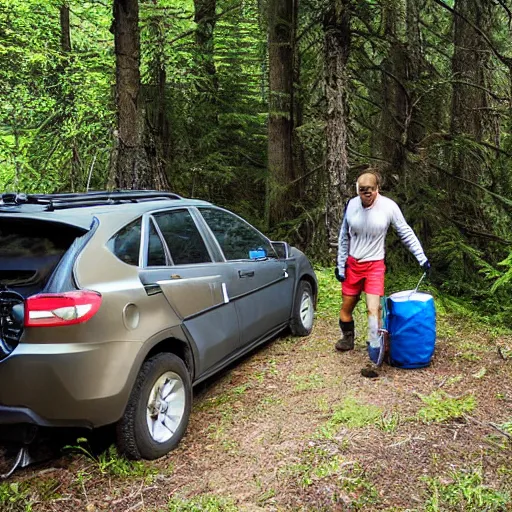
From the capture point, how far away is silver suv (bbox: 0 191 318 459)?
318 cm

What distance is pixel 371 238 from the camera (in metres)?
5.40

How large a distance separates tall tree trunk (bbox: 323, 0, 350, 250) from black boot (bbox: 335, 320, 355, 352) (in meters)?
3.39

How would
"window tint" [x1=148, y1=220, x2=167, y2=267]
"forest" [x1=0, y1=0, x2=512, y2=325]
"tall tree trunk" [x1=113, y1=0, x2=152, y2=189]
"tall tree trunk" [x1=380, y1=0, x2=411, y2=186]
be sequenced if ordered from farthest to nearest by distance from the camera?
"tall tree trunk" [x1=380, y1=0, x2=411, y2=186] < "forest" [x1=0, y1=0, x2=512, y2=325] < "tall tree trunk" [x1=113, y1=0, x2=152, y2=189] < "window tint" [x1=148, y1=220, x2=167, y2=267]

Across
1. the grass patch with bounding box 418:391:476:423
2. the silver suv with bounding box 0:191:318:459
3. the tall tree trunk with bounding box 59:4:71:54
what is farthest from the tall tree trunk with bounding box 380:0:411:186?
the tall tree trunk with bounding box 59:4:71:54

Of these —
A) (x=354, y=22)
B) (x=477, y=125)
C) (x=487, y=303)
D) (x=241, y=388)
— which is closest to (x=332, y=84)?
(x=354, y=22)

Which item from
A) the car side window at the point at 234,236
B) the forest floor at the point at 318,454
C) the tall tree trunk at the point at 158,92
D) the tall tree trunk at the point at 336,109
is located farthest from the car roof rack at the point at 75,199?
the tall tree trunk at the point at 158,92

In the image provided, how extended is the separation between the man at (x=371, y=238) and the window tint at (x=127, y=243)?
7.65 ft

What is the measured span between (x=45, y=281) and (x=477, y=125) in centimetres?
947

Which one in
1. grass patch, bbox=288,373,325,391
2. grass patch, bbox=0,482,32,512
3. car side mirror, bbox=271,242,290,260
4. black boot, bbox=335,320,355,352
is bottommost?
grass patch, bbox=288,373,325,391

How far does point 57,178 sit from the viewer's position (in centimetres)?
1240

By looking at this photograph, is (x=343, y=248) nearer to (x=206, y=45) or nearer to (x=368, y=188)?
(x=368, y=188)

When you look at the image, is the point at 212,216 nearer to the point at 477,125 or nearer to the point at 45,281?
the point at 45,281

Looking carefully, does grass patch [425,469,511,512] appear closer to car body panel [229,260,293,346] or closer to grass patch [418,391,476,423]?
grass patch [418,391,476,423]

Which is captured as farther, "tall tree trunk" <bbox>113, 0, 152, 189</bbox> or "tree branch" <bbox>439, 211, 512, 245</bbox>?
"tree branch" <bbox>439, 211, 512, 245</bbox>
